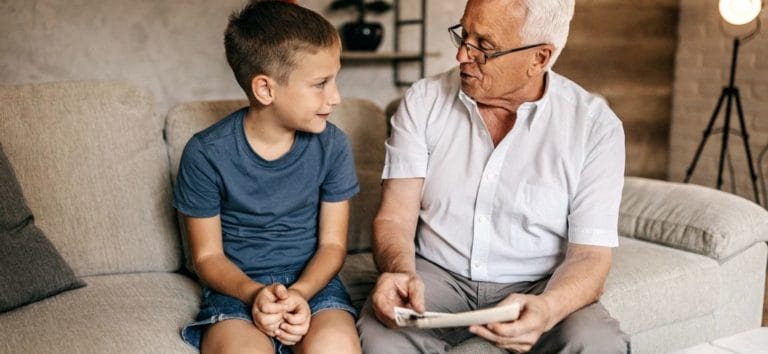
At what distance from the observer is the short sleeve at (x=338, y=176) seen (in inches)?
66.4

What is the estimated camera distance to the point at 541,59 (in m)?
1.69

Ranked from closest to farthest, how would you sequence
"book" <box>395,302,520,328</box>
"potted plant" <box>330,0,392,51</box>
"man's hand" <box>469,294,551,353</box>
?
1. "book" <box>395,302,520,328</box>
2. "man's hand" <box>469,294,551,353</box>
3. "potted plant" <box>330,0,392,51</box>

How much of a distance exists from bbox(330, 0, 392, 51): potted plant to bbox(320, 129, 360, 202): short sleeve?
69.0 inches

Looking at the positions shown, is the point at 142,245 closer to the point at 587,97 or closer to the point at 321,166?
the point at 321,166

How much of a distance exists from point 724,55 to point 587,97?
9.32ft

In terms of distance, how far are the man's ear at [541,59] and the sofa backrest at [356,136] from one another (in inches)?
25.8

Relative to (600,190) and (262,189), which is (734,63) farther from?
(262,189)

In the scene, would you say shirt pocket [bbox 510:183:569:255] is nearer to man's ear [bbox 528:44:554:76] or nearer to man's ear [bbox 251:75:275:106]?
man's ear [bbox 528:44:554:76]

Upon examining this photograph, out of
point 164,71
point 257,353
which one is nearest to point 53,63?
point 164,71

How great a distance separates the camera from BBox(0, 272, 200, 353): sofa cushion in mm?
1440

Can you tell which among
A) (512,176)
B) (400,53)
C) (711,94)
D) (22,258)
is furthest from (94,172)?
(711,94)

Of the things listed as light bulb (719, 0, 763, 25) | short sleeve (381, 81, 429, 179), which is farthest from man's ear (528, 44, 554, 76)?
light bulb (719, 0, 763, 25)

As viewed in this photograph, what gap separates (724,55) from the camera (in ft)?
13.5

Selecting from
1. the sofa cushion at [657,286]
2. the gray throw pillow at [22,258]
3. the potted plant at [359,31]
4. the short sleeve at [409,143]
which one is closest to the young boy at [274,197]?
the short sleeve at [409,143]
